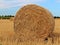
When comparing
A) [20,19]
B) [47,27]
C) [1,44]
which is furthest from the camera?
[20,19]

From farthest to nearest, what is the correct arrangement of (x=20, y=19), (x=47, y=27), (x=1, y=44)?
(x=20, y=19)
(x=47, y=27)
(x=1, y=44)

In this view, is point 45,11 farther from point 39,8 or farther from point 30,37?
point 30,37

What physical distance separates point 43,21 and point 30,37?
0.87 m

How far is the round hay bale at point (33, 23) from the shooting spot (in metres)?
8.68

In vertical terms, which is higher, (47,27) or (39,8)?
(39,8)

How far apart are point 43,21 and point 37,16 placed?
12.9 inches

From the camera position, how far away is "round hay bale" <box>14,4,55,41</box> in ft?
28.5

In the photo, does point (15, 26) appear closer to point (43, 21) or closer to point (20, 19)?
point (20, 19)

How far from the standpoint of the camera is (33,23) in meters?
8.96

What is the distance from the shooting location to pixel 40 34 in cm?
870

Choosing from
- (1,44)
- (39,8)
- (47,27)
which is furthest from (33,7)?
(1,44)

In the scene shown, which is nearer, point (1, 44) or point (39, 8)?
point (1, 44)

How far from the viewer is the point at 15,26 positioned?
930cm

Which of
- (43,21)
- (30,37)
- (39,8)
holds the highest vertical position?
(39,8)
